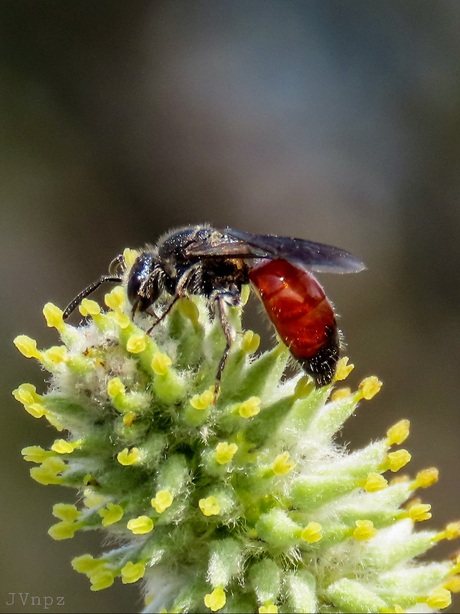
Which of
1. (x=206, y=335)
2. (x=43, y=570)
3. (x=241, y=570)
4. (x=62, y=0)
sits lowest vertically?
(x=241, y=570)

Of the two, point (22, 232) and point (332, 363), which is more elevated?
point (22, 232)

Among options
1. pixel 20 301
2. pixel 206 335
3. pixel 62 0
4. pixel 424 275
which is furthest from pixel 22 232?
pixel 206 335

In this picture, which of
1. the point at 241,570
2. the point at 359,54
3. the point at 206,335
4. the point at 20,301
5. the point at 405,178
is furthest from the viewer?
the point at 359,54

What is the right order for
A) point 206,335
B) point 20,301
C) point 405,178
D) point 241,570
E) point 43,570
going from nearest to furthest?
point 241,570, point 206,335, point 43,570, point 20,301, point 405,178

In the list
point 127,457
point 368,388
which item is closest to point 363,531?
point 368,388

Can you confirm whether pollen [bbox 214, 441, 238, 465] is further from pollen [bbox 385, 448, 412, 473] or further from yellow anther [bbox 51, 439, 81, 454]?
pollen [bbox 385, 448, 412, 473]

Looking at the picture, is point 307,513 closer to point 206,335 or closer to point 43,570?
point 206,335

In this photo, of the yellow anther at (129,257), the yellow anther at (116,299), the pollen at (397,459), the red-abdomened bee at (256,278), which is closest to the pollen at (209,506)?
the red-abdomened bee at (256,278)
